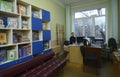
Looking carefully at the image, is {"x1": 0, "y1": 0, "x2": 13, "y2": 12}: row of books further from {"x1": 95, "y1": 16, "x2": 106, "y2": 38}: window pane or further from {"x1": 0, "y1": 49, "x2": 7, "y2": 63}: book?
{"x1": 95, "y1": 16, "x2": 106, "y2": 38}: window pane

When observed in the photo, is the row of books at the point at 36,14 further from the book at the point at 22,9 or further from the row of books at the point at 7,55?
the row of books at the point at 7,55

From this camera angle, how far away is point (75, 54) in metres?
4.81

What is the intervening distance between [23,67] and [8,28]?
3.27 ft

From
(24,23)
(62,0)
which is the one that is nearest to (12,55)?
(24,23)

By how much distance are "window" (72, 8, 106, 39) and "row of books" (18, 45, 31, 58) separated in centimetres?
427

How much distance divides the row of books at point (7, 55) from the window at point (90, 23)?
190 inches

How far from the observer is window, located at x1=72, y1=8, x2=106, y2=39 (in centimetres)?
602

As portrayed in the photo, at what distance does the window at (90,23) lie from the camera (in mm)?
6023

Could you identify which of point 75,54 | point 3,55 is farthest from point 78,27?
point 3,55

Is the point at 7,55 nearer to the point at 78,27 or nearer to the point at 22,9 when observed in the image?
the point at 22,9

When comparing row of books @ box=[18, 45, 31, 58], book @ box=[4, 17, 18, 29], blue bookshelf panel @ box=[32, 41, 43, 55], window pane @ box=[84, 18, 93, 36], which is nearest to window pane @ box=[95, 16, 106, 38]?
window pane @ box=[84, 18, 93, 36]

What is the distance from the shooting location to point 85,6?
6297 mm

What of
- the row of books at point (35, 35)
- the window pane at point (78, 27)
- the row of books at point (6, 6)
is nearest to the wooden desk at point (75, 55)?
the row of books at point (35, 35)

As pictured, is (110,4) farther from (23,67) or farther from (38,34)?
(23,67)
